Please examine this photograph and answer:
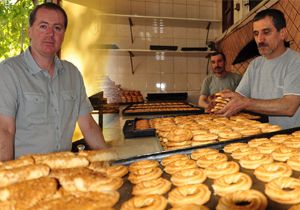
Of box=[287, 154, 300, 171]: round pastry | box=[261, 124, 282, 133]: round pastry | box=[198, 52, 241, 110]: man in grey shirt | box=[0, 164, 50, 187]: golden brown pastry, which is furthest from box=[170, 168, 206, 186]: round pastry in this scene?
box=[198, 52, 241, 110]: man in grey shirt

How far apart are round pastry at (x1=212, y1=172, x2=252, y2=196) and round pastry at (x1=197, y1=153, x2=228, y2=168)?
0.15m

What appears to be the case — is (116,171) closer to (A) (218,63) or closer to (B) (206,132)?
(B) (206,132)

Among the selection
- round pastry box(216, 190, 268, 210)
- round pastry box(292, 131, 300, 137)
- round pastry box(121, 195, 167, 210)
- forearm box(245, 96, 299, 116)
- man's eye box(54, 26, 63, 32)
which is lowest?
round pastry box(121, 195, 167, 210)

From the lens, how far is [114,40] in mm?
6391

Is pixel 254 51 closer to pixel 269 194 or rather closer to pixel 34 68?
pixel 34 68

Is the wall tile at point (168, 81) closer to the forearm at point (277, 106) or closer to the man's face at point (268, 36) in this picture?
the man's face at point (268, 36)

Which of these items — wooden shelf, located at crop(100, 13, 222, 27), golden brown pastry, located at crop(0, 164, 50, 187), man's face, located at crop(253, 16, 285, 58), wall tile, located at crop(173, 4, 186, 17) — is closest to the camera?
golden brown pastry, located at crop(0, 164, 50, 187)

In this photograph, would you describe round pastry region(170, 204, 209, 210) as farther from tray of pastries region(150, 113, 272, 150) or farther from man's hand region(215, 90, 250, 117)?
man's hand region(215, 90, 250, 117)

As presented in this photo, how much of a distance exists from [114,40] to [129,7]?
88cm

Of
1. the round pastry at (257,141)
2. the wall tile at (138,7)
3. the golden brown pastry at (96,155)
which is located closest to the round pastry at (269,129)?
the round pastry at (257,141)

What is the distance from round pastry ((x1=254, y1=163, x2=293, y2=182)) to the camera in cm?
112

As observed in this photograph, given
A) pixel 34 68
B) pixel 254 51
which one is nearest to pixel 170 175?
pixel 34 68

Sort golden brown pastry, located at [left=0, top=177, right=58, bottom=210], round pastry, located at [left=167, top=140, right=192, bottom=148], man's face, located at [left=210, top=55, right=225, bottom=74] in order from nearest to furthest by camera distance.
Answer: golden brown pastry, located at [left=0, top=177, right=58, bottom=210] → round pastry, located at [left=167, top=140, right=192, bottom=148] → man's face, located at [left=210, top=55, right=225, bottom=74]

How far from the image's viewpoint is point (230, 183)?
108 cm
